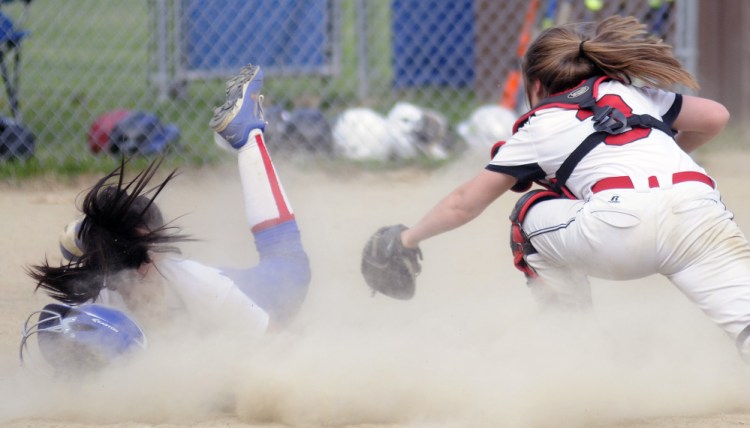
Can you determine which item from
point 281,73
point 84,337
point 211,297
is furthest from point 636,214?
point 281,73

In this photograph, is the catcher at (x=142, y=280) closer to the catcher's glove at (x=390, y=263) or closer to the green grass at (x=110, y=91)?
the catcher's glove at (x=390, y=263)

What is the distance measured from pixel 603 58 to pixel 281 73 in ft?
16.6

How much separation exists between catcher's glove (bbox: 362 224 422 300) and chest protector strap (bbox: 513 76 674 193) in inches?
18.8

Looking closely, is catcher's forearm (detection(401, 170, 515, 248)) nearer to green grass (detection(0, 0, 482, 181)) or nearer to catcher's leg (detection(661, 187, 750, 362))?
catcher's leg (detection(661, 187, 750, 362))

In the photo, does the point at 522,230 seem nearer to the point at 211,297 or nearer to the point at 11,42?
the point at 211,297

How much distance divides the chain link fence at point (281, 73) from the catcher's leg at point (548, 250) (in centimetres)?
333

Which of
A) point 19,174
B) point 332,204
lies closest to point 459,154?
point 332,204

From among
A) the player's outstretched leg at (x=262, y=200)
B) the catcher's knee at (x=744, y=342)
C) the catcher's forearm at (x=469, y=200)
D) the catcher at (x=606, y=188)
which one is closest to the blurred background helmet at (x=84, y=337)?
the player's outstretched leg at (x=262, y=200)

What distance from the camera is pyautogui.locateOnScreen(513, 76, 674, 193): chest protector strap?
2570mm

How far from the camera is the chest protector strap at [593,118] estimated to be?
2.57 meters

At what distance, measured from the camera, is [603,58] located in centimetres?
A: 267

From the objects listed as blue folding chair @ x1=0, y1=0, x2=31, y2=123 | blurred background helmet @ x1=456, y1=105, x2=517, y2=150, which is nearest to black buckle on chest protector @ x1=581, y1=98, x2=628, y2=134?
blurred background helmet @ x1=456, y1=105, x2=517, y2=150

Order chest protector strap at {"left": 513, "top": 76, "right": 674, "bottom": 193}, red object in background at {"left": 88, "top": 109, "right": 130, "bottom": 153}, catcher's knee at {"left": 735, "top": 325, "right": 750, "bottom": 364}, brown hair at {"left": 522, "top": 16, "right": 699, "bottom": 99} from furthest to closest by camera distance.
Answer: red object in background at {"left": 88, "top": 109, "right": 130, "bottom": 153}
brown hair at {"left": 522, "top": 16, "right": 699, "bottom": 99}
chest protector strap at {"left": 513, "top": 76, "right": 674, "bottom": 193}
catcher's knee at {"left": 735, "top": 325, "right": 750, "bottom": 364}

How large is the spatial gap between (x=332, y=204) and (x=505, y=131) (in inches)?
59.8
